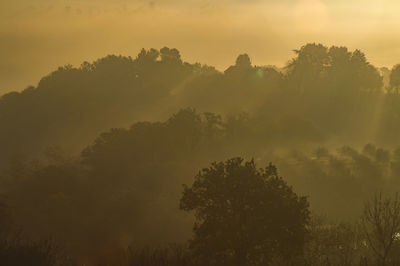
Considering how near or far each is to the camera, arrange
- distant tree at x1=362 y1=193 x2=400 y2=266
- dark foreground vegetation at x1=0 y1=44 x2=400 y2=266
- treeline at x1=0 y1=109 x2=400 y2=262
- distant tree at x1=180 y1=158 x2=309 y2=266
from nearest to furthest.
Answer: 1. distant tree at x1=362 y1=193 x2=400 y2=266
2. distant tree at x1=180 y1=158 x2=309 y2=266
3. dark foreground vegetation at x1=0 y1=44 x2=400 y2=266
4. treeline at x1=0 y1=109 x2=400 y2=262

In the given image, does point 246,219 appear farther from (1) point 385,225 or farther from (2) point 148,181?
(2) point 148,181

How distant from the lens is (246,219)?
50656 millimetres

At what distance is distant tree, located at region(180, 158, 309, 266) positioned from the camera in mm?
50281

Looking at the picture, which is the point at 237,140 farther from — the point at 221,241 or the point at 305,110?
the point at 221,241

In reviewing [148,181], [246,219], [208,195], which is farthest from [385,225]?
[148,181]

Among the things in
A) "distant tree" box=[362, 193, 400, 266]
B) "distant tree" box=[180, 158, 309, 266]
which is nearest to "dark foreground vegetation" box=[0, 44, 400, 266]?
"distant tree" box=[180, 158, 309, 266]

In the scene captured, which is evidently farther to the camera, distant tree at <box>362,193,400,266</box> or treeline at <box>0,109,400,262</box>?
treeline at <box>0,109,400,262</box>

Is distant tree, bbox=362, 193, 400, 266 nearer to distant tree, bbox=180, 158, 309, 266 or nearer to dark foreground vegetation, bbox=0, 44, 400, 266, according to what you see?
dark foreground vegetation, bbox=0, 44, 400, 266

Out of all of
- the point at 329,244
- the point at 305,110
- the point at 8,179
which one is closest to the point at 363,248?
the point at 329,244

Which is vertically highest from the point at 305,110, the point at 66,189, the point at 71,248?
the point at 305,110

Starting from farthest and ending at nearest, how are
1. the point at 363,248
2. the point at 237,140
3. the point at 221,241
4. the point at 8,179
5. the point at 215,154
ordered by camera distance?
the point at 237,140
the point at 215,154
the point at 8,179
the point at 363,248
the point at 221,241

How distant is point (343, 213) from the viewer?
112 metres

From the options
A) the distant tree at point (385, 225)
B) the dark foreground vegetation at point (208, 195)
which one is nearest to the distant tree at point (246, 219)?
the dark foreground vegetation at point (208, 195)

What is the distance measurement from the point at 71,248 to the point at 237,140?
6907 cm
